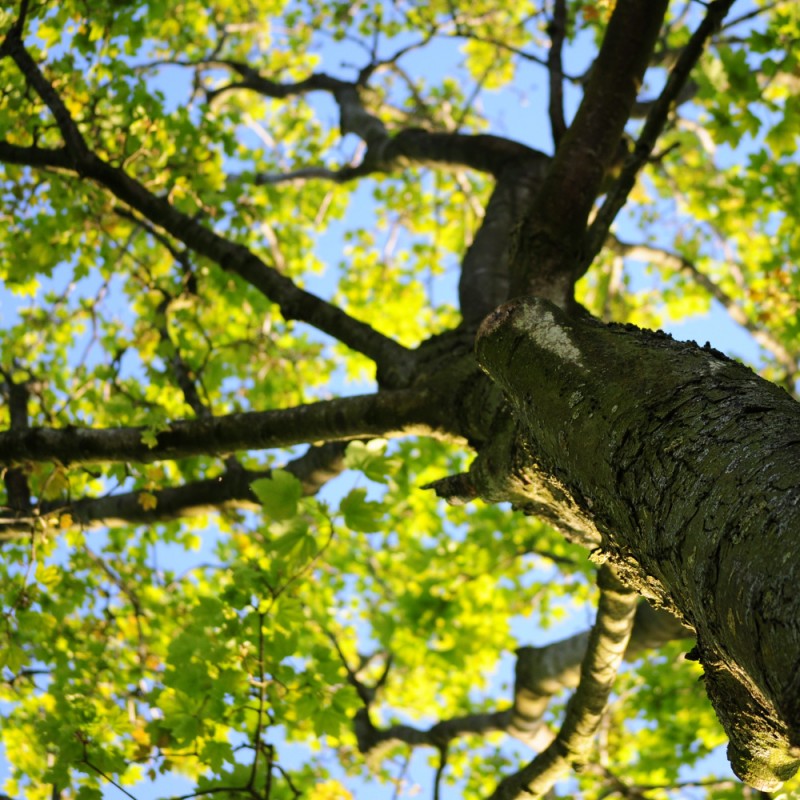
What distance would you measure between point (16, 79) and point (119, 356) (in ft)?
6.03

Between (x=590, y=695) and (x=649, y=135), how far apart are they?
6.89 ft

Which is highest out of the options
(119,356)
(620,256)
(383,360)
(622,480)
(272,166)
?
(272,166)

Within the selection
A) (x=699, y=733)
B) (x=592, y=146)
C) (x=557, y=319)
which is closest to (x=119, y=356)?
(x=592, y=146)

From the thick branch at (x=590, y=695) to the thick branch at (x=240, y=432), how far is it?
824 mm

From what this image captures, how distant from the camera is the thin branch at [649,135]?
250 centimetres

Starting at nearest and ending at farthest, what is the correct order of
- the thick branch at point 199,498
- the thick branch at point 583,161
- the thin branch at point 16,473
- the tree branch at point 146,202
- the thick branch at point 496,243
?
1. the thick branch at point 583,161
2. the tree branch at point 146,202
3. the thick branch at point 496,243
4. the thin branch at point 16,473
5. the thick branch at point 199,498

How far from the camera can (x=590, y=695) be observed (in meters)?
2.80

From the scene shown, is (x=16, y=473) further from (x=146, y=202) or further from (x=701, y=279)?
(x=701, y=279)

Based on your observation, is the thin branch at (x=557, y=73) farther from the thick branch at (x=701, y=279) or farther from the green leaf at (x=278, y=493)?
the thick branch at (x=701, y=279)

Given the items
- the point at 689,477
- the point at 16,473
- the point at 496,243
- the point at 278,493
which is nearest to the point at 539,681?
the point at 278,493

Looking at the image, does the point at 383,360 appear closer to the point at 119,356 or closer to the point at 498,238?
the point at 498,238

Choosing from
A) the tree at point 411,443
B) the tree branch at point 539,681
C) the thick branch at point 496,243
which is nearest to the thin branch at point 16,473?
the tree at point 411,443

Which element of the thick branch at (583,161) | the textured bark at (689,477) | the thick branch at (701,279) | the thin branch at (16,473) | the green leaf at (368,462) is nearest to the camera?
the textured bark at (689,477)

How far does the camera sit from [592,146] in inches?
101
